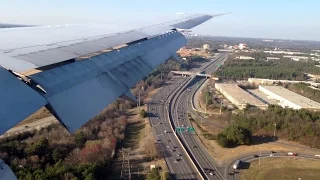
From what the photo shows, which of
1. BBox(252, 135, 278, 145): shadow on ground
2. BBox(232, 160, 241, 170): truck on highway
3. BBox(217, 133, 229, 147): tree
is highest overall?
BBox(217, 133, 229, 147): tree

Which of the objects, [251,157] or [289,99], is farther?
[289,99]

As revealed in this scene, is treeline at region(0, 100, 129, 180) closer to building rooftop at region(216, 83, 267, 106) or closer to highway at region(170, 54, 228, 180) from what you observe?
highway at region(170, 54, 228, 180)

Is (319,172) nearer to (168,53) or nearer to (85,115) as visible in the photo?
(168,53)

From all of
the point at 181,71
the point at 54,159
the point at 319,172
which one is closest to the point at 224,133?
the point at 319,172

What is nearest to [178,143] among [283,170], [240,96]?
[283,170]

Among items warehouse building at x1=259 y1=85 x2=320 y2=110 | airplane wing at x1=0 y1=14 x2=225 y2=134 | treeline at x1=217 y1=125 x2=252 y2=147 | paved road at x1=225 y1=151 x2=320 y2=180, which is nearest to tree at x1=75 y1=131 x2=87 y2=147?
paved road at x1=225 y1=151 x2=320 y2=180

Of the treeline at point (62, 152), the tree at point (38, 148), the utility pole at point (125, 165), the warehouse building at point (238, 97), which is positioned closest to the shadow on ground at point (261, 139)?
the warehouse building at point (238, 97)

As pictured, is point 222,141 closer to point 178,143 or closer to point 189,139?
point 189,139
